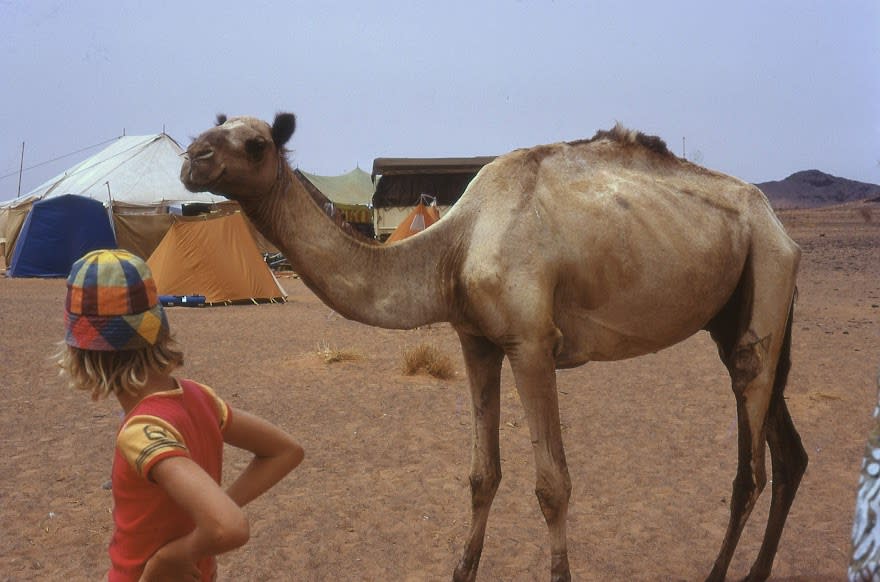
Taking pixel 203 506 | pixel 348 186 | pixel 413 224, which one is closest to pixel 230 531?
pixel 203 506

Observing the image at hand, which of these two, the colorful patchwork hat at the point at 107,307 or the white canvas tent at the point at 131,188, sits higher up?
the colorful patchwork hat at the point at 107,307

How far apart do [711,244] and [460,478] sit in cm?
300

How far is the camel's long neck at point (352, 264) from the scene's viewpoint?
148 inches

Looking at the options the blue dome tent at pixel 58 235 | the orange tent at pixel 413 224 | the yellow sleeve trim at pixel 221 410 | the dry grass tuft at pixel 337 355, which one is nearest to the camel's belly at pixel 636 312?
the yellow sleeve trim at pixel 221 410

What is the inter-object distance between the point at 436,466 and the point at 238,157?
372 cm

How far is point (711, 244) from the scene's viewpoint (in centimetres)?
413

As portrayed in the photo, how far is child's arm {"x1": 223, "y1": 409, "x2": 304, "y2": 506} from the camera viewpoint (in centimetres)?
230

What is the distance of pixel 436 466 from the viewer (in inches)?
259

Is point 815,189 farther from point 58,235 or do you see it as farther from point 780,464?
point 780,464

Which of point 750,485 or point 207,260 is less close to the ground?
point 750,485

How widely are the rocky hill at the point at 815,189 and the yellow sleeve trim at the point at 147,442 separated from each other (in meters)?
121

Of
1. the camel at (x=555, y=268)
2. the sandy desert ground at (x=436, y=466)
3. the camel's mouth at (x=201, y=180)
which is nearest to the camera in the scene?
the camel's mouth at (x=201, y=180)

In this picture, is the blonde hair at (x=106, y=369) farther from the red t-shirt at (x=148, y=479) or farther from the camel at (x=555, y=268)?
the camel at (x=555, y=268)

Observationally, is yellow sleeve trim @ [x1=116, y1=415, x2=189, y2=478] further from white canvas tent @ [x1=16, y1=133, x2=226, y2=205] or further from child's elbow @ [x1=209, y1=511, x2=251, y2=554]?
white canvas tent @ [x1=16, y1=133, x2=226, y2=205]
